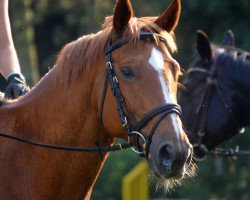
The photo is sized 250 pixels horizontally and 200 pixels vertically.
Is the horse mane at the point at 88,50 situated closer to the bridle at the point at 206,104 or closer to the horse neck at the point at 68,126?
the horse neck at the point at 68,126

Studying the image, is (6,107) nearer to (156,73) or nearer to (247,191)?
(156,73)

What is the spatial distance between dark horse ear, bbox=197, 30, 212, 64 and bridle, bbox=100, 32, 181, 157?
158 inches

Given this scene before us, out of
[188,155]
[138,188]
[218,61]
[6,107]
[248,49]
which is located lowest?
[248,49]

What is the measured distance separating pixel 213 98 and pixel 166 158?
440 centimetres

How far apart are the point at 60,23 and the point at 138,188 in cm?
2145

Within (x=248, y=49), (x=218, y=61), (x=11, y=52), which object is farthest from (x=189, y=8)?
(x=11, y=52)

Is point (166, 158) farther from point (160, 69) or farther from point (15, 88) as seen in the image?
point (15, 88)

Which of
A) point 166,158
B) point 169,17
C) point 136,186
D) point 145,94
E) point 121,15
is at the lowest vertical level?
point 136,186

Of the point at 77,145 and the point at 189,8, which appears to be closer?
the point at 77,145

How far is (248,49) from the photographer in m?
13.1

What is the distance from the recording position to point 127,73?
4703mm

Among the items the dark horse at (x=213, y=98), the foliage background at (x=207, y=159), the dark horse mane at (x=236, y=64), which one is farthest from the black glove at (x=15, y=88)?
the foliage background at (x=207, y=159)

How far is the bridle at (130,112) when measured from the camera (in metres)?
4.54

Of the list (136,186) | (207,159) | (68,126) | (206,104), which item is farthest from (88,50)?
(207,159)
